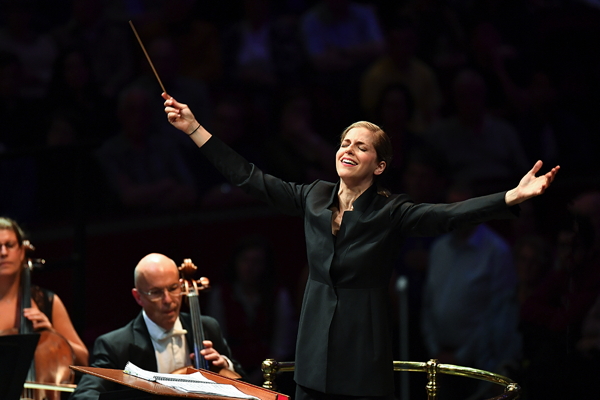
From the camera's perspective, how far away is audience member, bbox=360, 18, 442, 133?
6281mm

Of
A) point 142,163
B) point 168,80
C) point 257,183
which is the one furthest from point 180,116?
point 168,80

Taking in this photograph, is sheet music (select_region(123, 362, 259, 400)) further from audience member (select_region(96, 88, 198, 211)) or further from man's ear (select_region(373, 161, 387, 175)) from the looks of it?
audience member (select_region(96, 88, 198, 211))

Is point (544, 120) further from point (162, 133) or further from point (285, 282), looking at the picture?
point (162, 133)

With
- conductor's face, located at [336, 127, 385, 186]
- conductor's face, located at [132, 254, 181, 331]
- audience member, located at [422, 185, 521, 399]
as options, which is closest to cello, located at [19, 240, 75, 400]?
conductor's face, located at [132, 254, 181, 331]

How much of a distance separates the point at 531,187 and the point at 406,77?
414 centimetres

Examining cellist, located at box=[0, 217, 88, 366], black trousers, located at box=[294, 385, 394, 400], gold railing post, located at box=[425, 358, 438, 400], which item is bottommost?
black trousers, located at box=[294, 385, 394, 400]

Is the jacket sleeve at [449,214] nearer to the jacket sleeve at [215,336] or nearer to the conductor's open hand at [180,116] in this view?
the conductor's open hand at [180,116]

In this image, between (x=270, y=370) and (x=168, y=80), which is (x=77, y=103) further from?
(x=270, y=370)

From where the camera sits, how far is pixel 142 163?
582 centimetres

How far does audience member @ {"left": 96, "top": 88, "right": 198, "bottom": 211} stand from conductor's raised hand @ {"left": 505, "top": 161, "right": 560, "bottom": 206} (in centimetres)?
344

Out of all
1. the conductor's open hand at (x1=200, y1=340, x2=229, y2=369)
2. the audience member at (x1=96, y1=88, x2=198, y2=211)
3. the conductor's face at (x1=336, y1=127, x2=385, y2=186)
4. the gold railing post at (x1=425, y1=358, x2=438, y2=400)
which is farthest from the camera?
the audience member at (x1=96, y1=88, x2=198, y2=211)

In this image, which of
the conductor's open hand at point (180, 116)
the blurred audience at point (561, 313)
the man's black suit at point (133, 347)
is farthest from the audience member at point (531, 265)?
the conductor's open hand at point (180, 116)

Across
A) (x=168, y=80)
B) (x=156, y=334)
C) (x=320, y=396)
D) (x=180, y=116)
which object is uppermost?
(x=168, y=80)

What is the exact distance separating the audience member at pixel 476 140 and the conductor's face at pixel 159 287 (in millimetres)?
2891
